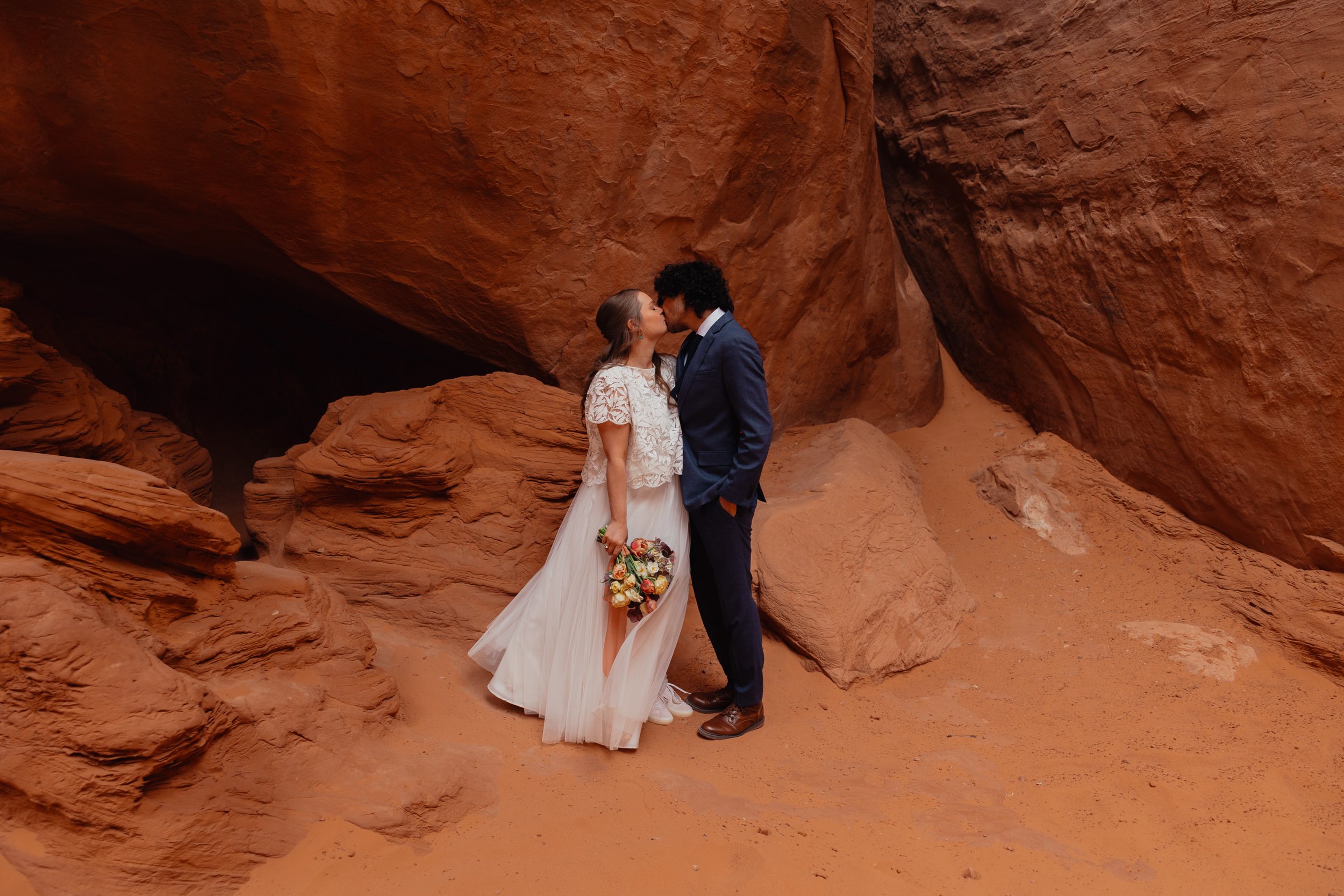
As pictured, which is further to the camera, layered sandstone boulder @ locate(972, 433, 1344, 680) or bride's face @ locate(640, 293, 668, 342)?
layered sandstone boulder @ locate(972, 433, 1344, 680)

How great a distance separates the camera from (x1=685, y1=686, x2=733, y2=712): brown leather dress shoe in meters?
3.80

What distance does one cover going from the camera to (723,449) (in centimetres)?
347

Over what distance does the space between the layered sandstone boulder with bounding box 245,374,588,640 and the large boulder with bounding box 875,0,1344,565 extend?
3.11m

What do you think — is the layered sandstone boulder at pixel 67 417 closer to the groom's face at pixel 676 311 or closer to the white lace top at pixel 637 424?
the white lace top at pixel 637 424

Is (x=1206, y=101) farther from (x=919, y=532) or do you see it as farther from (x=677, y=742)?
(x=677, y=742)

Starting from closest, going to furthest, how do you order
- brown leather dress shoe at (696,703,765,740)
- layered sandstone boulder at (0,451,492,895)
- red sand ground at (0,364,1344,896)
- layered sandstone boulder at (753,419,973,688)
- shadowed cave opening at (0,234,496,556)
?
layered sandstone boulder at (0,451,492,895), red sand ground at (0,364,1344,896), brown leather dress shoe at (696,703,765,740), layered sandstone boulder at (753,419,973,688), shadowed cave opening at (0,234,496,556)

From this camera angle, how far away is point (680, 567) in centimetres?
352

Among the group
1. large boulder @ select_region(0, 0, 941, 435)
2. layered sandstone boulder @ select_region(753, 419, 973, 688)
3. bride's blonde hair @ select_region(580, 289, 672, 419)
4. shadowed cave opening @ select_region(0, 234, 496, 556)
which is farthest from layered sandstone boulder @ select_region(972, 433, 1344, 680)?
shadowed cave opening @ select_region(0, 234, 496, 556)

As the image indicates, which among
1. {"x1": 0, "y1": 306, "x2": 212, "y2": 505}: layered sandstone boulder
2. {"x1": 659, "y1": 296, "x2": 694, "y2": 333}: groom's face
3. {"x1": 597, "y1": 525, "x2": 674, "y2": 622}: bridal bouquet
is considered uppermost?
{"x1": 659, "y1": 296, "x2": 694, "y2": 333}: groom's face

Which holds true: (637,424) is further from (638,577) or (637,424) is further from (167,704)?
(167,704)

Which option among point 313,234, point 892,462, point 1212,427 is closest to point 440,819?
point 313,234

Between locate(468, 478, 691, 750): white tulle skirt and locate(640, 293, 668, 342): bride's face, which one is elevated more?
locate(640, 293, 668, 342): bride's face

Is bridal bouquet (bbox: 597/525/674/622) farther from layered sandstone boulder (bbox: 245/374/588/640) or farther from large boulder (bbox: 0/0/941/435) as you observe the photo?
large boulder (bbox: 0/0/941/435)

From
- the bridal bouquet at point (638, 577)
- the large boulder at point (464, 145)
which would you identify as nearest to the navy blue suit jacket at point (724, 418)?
the bridal bouquet at point (638, 577)
